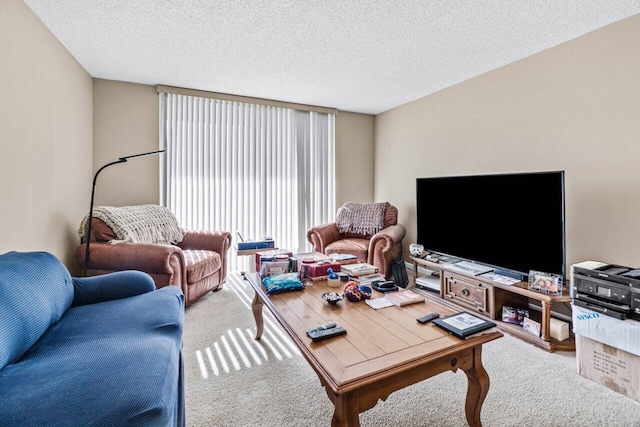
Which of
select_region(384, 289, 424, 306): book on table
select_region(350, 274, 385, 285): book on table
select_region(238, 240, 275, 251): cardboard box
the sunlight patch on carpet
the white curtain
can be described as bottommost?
the sunlight patch on carpet

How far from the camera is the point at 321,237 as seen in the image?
155 inches

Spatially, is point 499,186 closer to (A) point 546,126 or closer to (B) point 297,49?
(A) point 546,126

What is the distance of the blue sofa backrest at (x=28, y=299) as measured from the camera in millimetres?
1119

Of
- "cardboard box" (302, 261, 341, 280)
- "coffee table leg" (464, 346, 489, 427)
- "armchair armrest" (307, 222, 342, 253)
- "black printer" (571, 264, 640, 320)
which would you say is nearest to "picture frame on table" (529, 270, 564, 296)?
"black printer" (571, 264, 640, 320)

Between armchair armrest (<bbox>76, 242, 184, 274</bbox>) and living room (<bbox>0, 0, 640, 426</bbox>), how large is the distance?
365 millimetres

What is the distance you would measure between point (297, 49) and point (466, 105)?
1997mm

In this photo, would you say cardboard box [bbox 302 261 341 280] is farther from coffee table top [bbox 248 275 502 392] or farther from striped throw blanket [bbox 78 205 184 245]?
striped throw blanket [bbox 78 205 184 245]

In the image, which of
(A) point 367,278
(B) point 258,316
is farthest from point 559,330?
(B) point 258,316

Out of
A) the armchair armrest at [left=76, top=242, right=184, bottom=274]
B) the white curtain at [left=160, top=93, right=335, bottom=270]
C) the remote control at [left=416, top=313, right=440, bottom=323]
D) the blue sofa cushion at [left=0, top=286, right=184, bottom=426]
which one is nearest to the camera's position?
the blue sofa cushion at [left=0, top=286, right=184, bottom=426]

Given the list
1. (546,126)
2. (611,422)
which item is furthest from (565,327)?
(546,126)

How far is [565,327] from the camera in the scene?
220cm

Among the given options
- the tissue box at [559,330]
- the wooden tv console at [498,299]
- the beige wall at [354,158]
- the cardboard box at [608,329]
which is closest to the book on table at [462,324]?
the cardboard box at [608,329]

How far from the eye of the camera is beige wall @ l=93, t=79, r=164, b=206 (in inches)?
135

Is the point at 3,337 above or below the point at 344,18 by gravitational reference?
below
